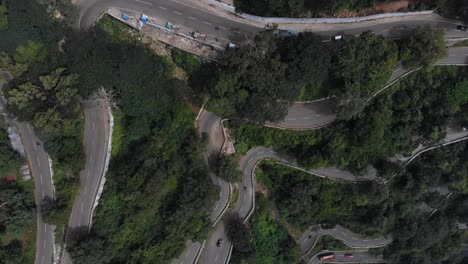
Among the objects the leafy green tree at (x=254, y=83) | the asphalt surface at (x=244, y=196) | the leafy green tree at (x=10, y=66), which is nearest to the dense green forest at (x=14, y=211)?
the leafy green tree at (x=10, y=66)

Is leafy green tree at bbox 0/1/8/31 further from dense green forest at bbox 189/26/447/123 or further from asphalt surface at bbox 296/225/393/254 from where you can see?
asphalt surface at bbox 296/225/393/254

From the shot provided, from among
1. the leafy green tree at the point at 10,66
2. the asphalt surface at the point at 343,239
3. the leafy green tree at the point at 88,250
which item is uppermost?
the leafy green tree at the point at 10,66

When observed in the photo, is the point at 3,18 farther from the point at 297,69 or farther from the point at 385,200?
the point at 385,200

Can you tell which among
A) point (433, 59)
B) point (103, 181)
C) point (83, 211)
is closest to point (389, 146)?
point (433, 59)

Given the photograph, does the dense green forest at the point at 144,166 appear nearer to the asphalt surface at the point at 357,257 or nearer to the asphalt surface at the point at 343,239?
the asphalt surface at the point at 343,239

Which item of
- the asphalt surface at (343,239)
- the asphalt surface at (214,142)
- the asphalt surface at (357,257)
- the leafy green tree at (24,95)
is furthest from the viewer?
the asphalt surface at (357,257)

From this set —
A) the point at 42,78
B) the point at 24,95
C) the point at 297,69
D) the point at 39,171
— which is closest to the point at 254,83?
the point at 297,69
